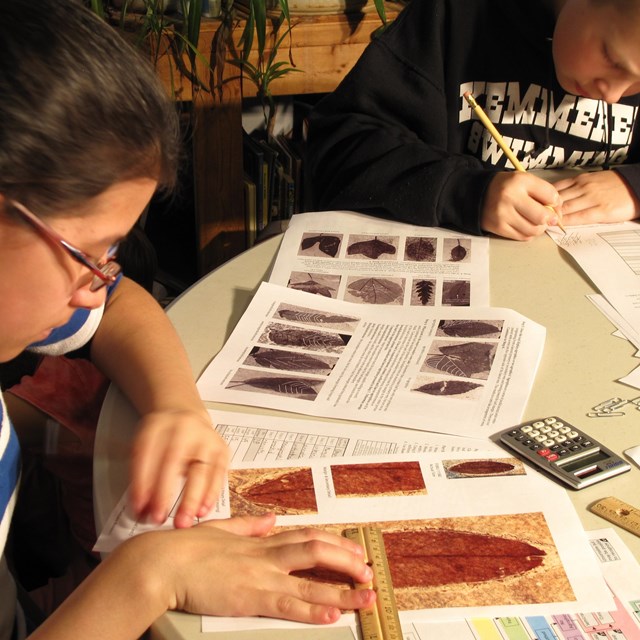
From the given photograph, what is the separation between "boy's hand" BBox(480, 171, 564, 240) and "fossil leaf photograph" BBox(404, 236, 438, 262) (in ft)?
0.27

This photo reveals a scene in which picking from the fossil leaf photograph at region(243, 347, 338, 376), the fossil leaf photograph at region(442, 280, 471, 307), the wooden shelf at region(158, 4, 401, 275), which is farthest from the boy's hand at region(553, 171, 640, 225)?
the wooden shelf at region(158, 4, 401, 275)

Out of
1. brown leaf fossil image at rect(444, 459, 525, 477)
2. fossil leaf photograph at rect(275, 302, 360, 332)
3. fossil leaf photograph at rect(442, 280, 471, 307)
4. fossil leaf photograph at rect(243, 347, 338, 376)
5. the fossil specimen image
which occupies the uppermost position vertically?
fossil leaf photograph at rect(442, 280, 471, 307)

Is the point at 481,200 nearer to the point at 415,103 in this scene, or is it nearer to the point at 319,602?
the point at 415,103

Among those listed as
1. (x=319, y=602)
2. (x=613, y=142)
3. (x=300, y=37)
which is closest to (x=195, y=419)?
Answer: (x=319, y=602)

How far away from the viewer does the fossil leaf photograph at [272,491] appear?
2.24ft

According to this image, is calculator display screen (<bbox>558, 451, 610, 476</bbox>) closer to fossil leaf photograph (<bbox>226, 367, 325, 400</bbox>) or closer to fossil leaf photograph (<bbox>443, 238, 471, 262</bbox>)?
fossil leaf photograph (<bbox>226, 367, 325, 400</bbox>)

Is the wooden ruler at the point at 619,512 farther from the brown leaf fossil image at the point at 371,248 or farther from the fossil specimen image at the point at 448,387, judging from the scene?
the brown leaf fossil image at the point at 371,248

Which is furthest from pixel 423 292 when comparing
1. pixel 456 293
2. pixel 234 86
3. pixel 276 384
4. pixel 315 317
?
pixel 234 86

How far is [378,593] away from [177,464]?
0.21 meters

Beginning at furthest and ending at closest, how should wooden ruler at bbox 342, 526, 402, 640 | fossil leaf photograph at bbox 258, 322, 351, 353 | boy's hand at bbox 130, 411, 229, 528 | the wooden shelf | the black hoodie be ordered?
the wooden shelf, the black hoodie, fossil leaf photograph at bbox 258, 322, 351, 353, boy's hand at bbox 130, 411, 229, 528, wooden ruler at bbox 342, 526, 402, 640

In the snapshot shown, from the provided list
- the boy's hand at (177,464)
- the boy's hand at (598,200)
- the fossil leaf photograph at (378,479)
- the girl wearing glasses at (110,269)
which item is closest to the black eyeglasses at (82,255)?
the girl wearing glasses at (110,269)

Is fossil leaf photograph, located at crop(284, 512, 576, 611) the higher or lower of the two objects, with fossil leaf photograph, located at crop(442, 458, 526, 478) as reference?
lower

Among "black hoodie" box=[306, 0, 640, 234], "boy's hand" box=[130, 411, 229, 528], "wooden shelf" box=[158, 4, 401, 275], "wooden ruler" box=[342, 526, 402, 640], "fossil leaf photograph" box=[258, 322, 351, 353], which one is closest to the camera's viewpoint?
"wooden ruler" box=[342, 526, 402, 640]

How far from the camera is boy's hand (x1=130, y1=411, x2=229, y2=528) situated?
67 centimetres
